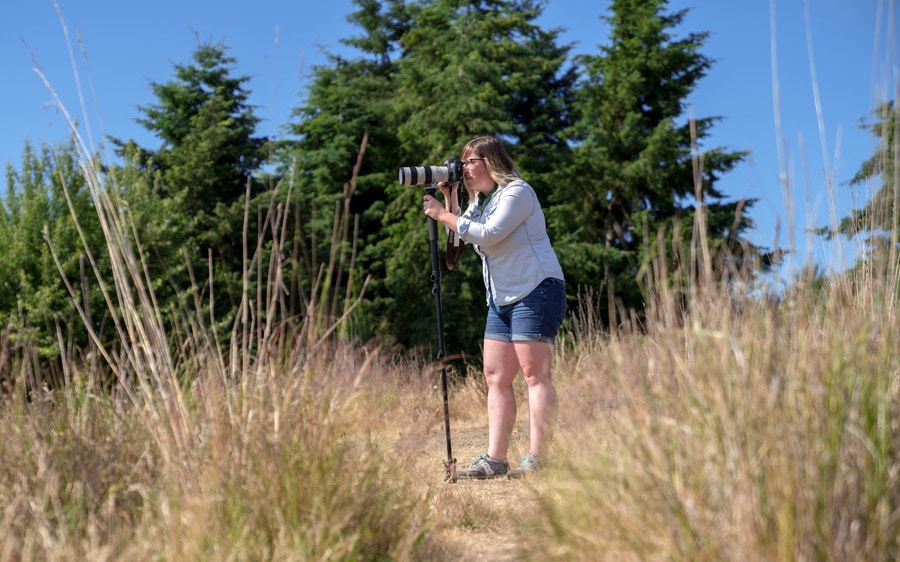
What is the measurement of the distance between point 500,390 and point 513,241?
69 centimetres

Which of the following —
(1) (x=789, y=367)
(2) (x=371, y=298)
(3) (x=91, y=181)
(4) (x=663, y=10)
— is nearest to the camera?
(1) (x=789, y=367)

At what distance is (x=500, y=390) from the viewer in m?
3.68

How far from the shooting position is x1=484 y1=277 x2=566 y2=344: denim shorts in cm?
353

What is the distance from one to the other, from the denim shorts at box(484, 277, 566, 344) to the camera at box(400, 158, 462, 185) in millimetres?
705

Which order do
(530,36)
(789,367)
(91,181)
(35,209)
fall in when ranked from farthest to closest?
(530,36) → (35,209) → (91,181) → (789,367)

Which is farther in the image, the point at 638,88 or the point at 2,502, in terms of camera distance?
the point at 638,88

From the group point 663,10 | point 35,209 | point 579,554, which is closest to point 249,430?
point 579,554

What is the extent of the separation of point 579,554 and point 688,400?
1.48 ft

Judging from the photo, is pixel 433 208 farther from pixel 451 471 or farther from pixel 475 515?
pixel 475 515

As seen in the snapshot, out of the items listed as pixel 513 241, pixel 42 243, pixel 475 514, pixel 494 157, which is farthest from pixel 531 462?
pixel 42 243

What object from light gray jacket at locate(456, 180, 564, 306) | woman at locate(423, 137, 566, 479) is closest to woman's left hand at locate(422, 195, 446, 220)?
woman at locate(423, 137, 566, 479)

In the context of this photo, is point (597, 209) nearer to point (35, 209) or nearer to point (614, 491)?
point (35, 209)

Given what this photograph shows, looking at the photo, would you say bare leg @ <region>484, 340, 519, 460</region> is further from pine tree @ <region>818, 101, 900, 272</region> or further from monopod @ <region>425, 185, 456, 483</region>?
pine tree @ <region>818, 101, 900, 272</region>

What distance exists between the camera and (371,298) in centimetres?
1850
